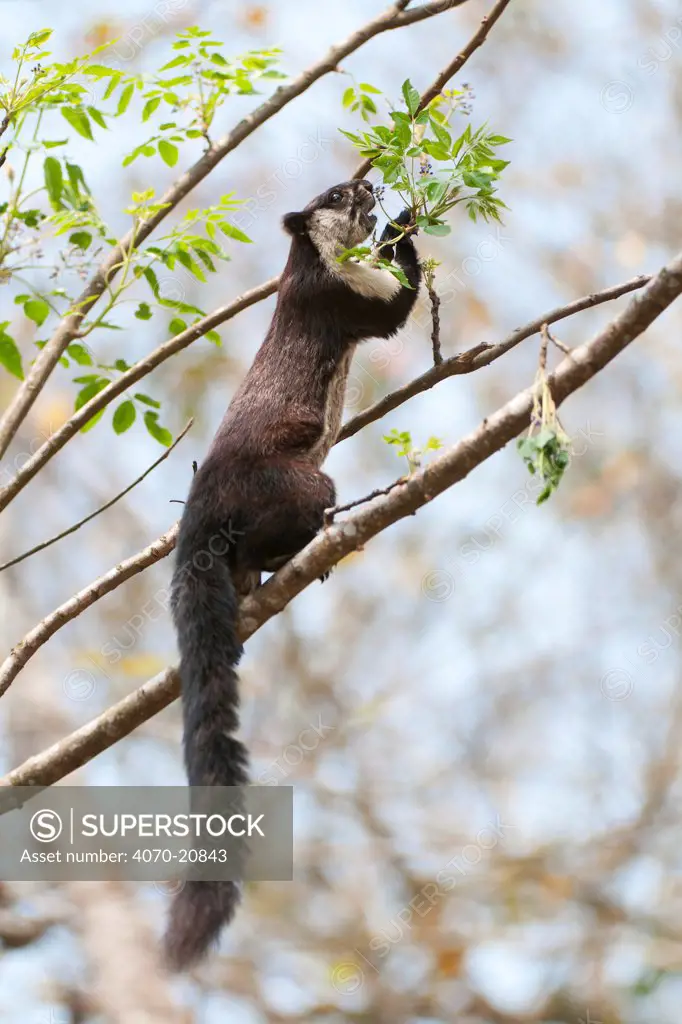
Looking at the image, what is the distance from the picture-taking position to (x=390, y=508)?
3.36 meters

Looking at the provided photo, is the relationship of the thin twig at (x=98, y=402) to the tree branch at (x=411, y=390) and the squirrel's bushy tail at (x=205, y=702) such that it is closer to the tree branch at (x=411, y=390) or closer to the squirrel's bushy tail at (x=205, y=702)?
the tree branch at (x=411, y=390)

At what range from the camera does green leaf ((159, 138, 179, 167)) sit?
4.39 m

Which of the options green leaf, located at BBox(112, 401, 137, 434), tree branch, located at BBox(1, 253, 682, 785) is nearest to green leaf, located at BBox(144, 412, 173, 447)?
green leaf, located at BBox(112, 401, 137, 434)

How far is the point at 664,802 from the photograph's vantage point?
38.6 ft

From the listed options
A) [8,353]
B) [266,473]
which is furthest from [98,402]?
[266,473]

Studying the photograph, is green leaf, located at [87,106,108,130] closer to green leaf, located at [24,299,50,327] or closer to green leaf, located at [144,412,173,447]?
green leaf, located at [24,299,50,327]

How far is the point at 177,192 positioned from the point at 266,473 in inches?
45.9

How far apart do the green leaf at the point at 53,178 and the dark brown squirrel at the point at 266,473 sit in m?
1.17

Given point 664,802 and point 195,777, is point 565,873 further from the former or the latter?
point 195,777

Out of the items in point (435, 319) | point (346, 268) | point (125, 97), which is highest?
point (346, 268)

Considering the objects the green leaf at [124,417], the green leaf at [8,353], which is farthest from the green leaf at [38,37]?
the green leaf at [124,417]

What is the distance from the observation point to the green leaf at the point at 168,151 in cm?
439

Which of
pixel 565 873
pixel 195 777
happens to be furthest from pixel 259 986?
pixel 195 777

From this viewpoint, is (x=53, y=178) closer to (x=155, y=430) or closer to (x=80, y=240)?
(x=80, y=240)
